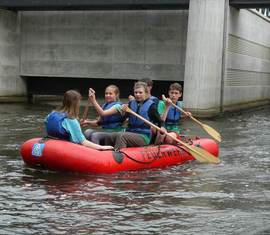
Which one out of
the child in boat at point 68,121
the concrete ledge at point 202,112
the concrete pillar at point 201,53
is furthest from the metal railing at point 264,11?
the child in boat at point 68,121

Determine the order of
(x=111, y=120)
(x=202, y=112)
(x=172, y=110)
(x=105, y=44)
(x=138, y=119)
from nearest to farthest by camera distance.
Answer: (x=138, y=119) → (x=111, y=120) → (x=172, y=110) → (x=202, y=112) → (x=105, y=44)

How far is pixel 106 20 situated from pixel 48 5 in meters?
2.30

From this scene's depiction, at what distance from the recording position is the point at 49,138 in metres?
7.50

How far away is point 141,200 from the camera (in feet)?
20.0

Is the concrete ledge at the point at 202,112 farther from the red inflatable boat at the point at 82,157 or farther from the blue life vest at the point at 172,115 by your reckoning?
the red inflatable boat at the point at 82,157

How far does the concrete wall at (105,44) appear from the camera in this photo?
2027cm

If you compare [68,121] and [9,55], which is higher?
[9,55]

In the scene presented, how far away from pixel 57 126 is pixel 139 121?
140 centimetres

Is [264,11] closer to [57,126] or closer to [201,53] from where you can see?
[201,53]

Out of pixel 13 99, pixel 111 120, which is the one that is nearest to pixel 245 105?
pixel 13 99

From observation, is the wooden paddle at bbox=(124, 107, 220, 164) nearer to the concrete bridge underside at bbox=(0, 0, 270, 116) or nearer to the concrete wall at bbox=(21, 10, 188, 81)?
the concrete bridge underside at bbox=(0, 0, 270, 116)

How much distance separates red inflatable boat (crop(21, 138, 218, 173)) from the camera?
7195 mm

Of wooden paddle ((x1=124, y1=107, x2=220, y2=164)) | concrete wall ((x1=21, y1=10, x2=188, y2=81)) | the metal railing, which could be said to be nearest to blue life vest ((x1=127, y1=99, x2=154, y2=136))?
wooden paddle ((x1=124, y1=107, x2=220, y2=164))

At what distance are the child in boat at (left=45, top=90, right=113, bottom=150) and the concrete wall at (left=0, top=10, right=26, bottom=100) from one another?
15.2 metres
